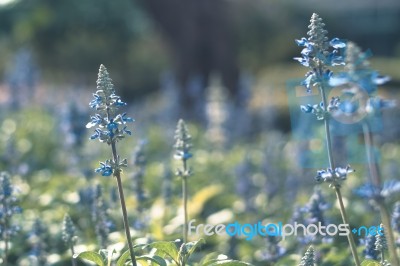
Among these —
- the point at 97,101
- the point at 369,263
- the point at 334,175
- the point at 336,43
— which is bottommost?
the point at 369,263

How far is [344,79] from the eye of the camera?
3.29 m

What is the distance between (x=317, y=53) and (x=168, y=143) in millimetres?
8140

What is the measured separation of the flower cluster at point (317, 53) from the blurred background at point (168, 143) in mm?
202

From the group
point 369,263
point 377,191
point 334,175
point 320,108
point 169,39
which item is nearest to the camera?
point 377,191

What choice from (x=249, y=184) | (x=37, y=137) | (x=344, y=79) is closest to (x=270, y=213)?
(x=249, y=184)

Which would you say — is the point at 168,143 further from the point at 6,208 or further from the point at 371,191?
the point at 371,191

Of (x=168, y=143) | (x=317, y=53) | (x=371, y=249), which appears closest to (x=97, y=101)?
(x=317, y=53)

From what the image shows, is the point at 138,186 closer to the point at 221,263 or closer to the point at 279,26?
the point at 221,263

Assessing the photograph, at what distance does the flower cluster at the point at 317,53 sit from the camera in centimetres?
361

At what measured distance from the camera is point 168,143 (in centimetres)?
1166

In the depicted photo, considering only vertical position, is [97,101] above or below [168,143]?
below

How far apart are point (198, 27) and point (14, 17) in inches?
209

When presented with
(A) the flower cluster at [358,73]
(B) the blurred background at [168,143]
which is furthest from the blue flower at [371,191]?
(B) the blurred background at [168,143]

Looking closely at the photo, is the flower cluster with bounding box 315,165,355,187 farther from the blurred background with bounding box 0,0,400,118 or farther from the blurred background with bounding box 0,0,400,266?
the blurred background with bounding box 0,0,400,118
